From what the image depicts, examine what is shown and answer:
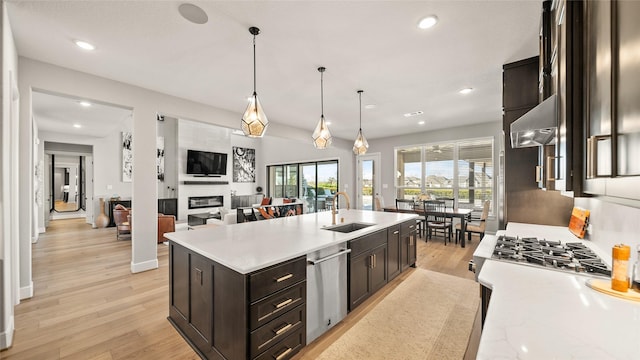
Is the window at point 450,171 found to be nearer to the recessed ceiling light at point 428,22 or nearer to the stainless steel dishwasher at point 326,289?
the recessed ceiling light at point 428,22

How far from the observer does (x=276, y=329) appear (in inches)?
66.4

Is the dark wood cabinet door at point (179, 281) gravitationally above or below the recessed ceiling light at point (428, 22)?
below

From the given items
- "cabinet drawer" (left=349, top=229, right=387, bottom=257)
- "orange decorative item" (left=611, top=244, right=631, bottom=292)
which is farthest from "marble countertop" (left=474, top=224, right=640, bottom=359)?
"cabinet drawer" (left=349, top=229, right=387, bottom=257)

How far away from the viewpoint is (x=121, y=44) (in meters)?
2.57

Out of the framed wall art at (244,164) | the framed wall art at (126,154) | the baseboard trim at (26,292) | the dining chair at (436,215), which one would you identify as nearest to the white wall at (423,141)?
the dining chair at (436,215)

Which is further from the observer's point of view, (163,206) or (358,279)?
(163,206)

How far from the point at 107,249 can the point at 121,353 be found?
398 cm

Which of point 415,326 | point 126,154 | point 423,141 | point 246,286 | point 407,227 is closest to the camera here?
point 246,286

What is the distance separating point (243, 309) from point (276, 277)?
269 mm

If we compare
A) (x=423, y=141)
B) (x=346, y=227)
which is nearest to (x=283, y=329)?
(x=346, y=227)

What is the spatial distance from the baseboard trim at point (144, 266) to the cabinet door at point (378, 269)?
3269mm

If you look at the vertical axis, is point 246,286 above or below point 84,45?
below

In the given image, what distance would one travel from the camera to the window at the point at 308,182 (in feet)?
29.2

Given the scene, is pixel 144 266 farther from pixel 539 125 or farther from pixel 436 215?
pixel 436 215
